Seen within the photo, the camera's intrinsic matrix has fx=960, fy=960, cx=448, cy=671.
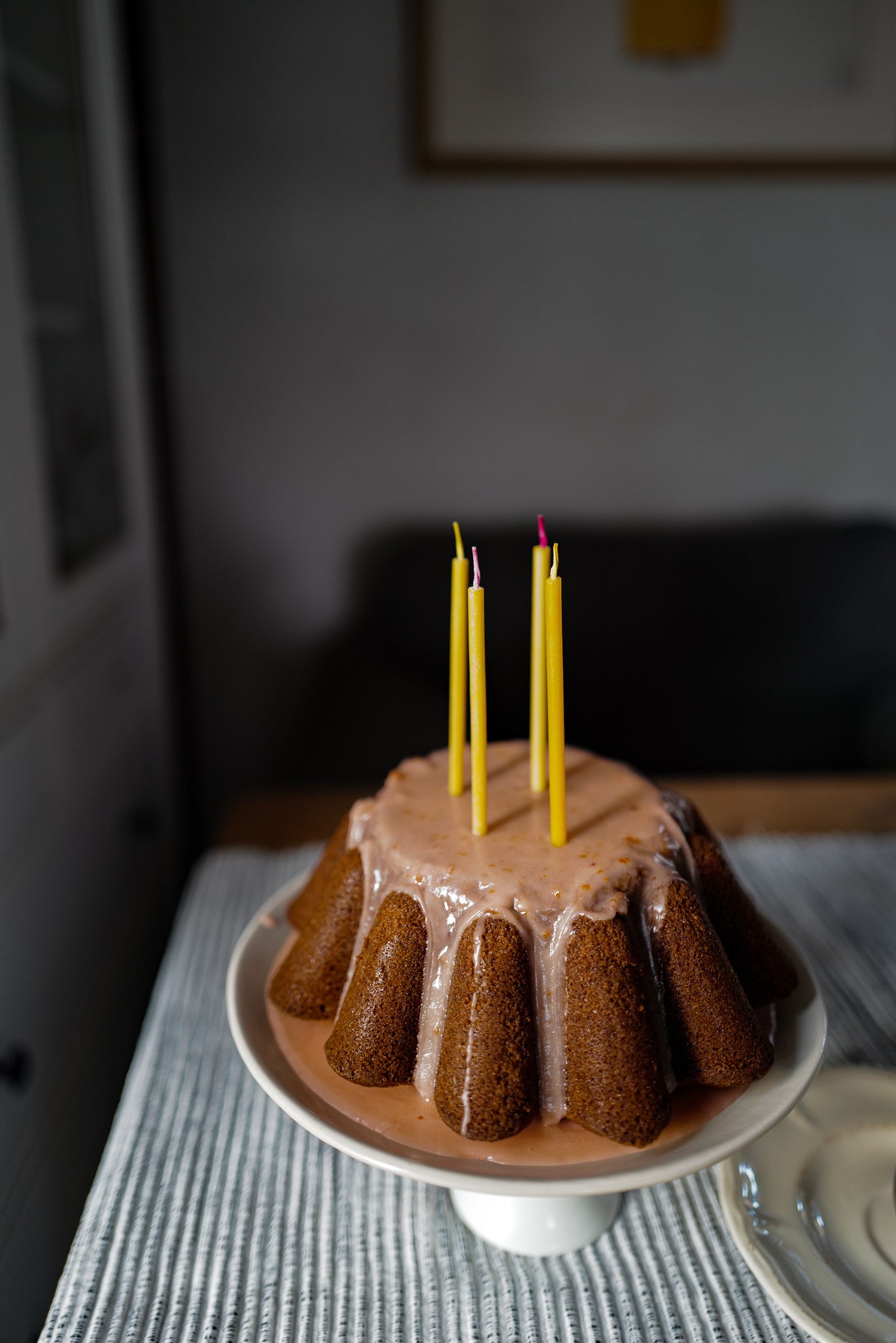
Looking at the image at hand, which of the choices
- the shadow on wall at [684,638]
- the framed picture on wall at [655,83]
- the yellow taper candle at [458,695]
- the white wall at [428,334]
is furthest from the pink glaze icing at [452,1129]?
the framed picture on wall at [655,83]

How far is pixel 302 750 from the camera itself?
2.29 meters

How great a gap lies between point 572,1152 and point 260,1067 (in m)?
0.21

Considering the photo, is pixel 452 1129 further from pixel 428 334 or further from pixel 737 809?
pixel 428 334

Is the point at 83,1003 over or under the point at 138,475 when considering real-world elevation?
under

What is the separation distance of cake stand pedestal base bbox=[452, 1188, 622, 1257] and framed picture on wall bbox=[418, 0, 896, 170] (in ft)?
6.08

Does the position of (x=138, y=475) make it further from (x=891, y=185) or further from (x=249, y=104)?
(x=891, y=185)

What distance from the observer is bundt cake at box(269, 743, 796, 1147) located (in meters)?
0.62

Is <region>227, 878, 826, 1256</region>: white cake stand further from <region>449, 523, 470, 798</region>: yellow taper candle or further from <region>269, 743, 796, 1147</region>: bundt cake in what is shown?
<region>449, 523, 470, 798</region>: yellow taper candle

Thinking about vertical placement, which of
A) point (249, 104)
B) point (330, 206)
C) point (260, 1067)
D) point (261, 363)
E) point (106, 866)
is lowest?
point (106, 866)

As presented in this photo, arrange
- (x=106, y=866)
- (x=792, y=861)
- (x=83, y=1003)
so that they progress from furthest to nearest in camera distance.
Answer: (x=106, y=866) < (x=83, y=1003) < (x=792, y=861)

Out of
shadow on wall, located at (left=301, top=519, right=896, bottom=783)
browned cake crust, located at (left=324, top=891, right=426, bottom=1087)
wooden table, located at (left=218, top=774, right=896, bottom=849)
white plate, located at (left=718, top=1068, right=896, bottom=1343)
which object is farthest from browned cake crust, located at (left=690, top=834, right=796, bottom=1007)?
shadow on wall, located at (left=301, top=519, right=896, bottom=783)

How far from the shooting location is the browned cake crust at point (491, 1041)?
609mm

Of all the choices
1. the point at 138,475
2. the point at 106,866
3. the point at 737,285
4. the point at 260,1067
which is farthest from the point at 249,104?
the point at 260,1067

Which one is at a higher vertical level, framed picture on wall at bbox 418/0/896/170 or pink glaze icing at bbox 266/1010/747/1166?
framed picture on wall at bbox 418/0/896/170
